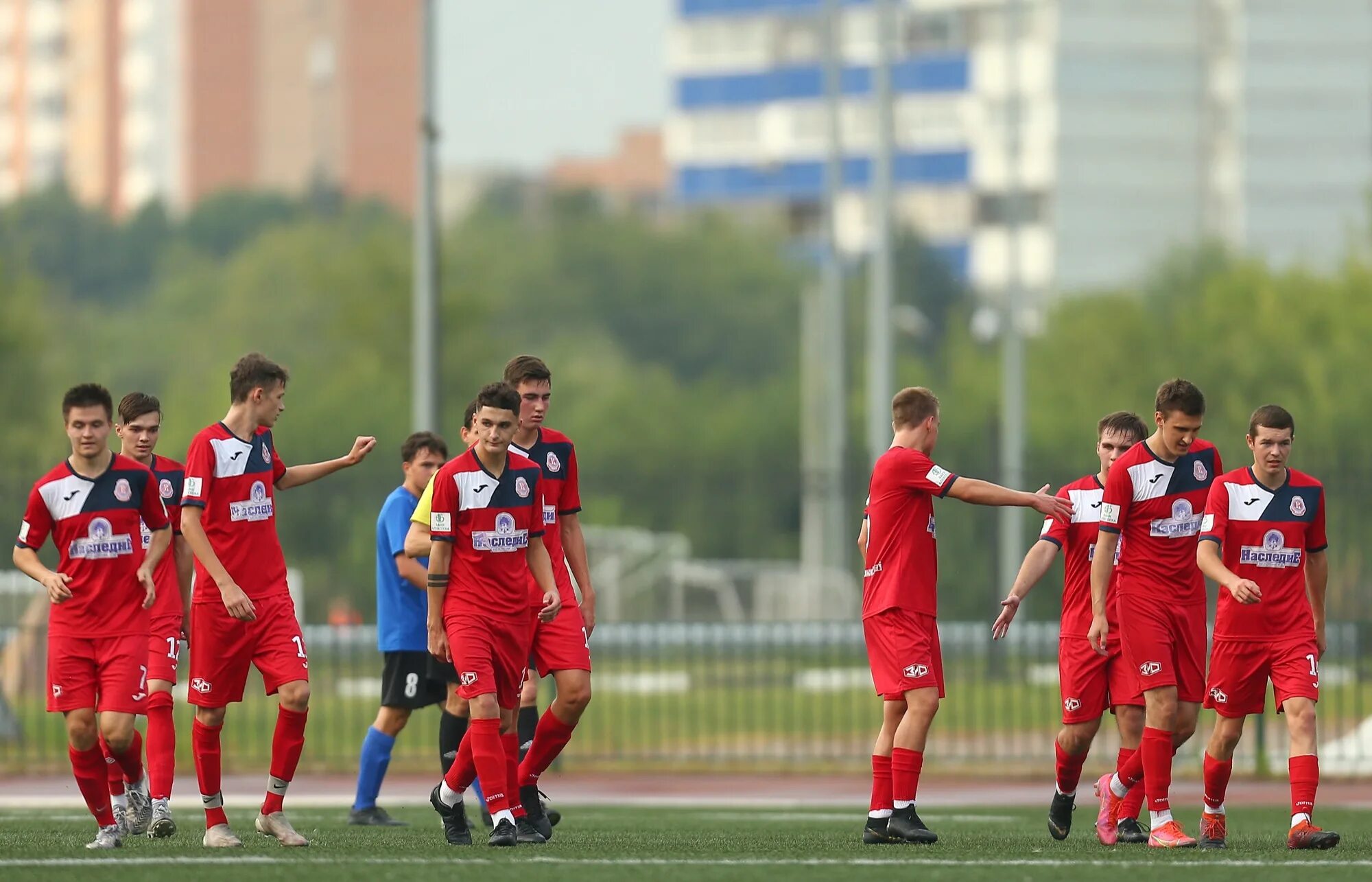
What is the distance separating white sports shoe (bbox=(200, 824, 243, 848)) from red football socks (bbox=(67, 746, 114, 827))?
479 mm

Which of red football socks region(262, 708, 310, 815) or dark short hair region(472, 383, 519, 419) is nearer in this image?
dark short hair region(472, 383, 519, 419)

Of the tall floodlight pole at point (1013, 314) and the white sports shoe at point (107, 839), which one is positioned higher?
the tall floodlight pole at point (1013, 314)

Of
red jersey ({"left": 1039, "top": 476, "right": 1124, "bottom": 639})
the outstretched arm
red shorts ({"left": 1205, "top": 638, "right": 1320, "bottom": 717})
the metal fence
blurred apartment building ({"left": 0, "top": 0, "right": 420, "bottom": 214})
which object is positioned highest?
blurred apartment building ({"left": 0, "top": 0, "right": 420, "bottom": 214})

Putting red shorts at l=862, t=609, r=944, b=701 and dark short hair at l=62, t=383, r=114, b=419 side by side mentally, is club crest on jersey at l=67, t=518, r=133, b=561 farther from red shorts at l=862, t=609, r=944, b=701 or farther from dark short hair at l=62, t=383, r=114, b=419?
red shorts at l=862, t=609, r=944, b=701

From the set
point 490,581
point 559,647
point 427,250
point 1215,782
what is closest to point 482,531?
point 490,581

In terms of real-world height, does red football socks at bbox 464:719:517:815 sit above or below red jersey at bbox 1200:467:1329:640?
below

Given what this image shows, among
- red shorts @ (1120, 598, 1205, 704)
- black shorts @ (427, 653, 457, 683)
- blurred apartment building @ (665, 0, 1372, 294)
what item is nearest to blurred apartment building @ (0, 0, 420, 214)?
blurred apartment building @ (665, 0, 1372, 294)

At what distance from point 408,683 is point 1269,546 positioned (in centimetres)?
479

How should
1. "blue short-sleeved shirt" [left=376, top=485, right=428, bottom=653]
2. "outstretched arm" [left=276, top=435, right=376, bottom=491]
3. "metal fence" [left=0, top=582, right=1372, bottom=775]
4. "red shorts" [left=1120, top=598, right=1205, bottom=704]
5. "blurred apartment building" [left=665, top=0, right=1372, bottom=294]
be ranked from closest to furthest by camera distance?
"red shorts" [left=1120, top=598, right=1205, bottom=704] → "outstretched arm" [left=276, top=435, right=376, bottom=491] → "blue short-sleeved shirt" [left=376, top=485, right=428, bottom=653] → "metal fence" [left=0, top=582, right=1372, bottom=775] → "blurred apartment building" [left=665, top=0, right=1372, bottom=294]

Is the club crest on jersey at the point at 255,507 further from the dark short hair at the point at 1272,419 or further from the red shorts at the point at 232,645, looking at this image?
the dark short hair at the point at 1272,419

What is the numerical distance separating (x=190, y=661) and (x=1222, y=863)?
185 inches

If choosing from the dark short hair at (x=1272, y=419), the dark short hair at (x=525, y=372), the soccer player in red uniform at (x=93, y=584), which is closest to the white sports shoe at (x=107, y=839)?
the soccer player in red uniform at (x=93, y=584)

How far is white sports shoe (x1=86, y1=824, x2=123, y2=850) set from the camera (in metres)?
9.73

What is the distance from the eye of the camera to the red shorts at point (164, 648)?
34.8 feet
